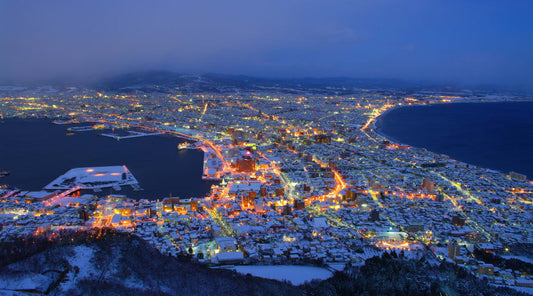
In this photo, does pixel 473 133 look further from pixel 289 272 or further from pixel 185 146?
pixel 289 272

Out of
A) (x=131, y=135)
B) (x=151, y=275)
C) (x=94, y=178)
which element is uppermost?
(x=151, y=275)

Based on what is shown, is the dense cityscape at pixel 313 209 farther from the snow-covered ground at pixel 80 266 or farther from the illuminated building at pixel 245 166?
the snow-covered ground at pixel 80 266

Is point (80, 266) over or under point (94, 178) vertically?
over

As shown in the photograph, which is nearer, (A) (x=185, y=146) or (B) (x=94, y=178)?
(B) (x=94, y=178)

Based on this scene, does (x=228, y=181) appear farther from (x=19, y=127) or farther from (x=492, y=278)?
(x=19, y=127)

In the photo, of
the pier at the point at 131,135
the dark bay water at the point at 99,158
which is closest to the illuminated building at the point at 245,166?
the dark bay water at the point at 99,158

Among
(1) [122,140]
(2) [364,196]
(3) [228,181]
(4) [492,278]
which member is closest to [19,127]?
(1) [122,140]

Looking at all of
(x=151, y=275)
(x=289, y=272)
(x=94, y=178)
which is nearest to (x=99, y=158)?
(x=94, y=178)

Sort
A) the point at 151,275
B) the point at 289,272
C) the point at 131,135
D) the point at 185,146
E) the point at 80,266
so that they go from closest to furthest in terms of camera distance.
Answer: the point at 80,266
the point at 151,275
the point at 289,272
the point at 185,146
the point at 131,135
